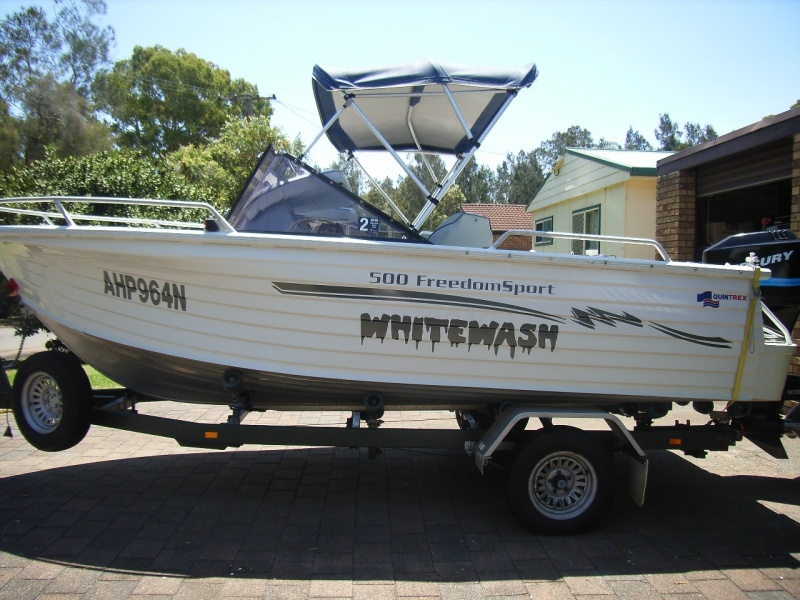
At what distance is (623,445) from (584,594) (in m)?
1.19

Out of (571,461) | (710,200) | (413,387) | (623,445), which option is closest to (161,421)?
(413,387)

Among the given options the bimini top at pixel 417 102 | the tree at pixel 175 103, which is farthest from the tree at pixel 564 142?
the bimini top at pixel 417 102

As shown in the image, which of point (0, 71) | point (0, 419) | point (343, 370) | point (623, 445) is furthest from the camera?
point (0, 71)

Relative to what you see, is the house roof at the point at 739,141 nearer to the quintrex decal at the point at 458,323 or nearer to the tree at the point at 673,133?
the quintrex decal at the point at 458,323

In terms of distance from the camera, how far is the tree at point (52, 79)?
25.0 m

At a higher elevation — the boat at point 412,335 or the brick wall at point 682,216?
the brick wall at point 682,216

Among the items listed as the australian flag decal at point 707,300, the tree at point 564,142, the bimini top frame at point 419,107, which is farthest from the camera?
the tree at point 564,142

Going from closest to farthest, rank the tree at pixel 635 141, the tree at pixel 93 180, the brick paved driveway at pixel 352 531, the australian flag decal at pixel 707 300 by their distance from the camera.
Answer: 1. the brick paved driveway at pixel 352 531
2. the australian flag decal at pixel 707 300
3. the tree at pixel 93 180
4. the tree at pixel 635 141

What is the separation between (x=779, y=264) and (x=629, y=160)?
27.7 feet

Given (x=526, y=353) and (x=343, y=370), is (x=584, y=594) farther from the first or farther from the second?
(x=343, y=370)

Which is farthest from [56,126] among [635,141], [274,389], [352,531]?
[635,141]

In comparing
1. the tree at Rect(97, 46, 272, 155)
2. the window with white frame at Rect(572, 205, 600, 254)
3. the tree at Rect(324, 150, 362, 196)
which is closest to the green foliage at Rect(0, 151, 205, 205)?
the tree at Rect(324, 150, 362, 196)

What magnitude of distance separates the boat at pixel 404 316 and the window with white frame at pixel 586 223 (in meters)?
8.80

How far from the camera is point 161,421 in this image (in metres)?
4.00
